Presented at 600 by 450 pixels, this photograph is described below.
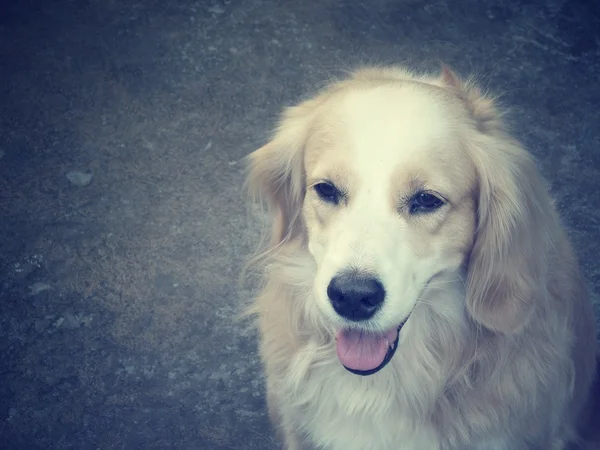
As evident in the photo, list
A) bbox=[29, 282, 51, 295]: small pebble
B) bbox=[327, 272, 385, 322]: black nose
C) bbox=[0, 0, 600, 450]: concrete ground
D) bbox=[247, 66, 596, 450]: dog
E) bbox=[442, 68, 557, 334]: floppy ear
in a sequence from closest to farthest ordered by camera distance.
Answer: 1. bbox=[327, 272, 385, 322]: black nose
2. bbox=[247, 66, 596, 450]: dog
3. bbox=[442, 68, 557, 334]: floppy ear
4. bbox=[0, 0, 600, 450]: concrete ground
5. bbox=[29, 282, 51, 295]: small pebble

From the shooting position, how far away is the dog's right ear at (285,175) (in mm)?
2121

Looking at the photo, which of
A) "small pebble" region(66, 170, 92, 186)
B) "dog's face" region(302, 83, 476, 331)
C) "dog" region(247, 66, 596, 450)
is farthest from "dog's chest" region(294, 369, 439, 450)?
"small pebble" region(66, 170, 92, 186)

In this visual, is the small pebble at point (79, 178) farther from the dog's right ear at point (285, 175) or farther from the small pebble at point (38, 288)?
the dog's right ear at point (285, 175)

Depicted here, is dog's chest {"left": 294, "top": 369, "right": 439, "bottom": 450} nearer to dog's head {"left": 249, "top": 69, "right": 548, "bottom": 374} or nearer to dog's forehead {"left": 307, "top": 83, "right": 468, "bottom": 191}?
dog's head {"left": 249, "top": 69, "right": 548, "bottom": 374}

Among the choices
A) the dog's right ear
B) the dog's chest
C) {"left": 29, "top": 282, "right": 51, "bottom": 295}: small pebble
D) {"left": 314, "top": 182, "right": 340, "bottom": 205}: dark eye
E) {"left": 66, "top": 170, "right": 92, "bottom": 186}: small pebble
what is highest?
{"left": 314, "top": 182, "right": 340, "bottom": 205}: dark eye

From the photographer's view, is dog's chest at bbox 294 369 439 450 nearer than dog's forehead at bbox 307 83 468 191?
No

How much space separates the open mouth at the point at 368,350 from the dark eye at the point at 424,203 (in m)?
0.36

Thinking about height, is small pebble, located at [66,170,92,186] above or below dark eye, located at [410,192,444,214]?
below

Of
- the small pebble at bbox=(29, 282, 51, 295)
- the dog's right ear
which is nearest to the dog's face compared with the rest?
the dog's right ear

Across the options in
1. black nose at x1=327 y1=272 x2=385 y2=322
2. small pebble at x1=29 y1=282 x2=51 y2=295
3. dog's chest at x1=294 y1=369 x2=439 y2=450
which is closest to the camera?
black nose at x1=327 y1=272 x2=385 y2=322

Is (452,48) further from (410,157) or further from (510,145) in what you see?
(410,157)

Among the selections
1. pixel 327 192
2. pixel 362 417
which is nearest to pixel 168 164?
pixel 327 192

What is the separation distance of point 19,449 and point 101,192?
4.14 feet

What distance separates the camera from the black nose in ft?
5.38
